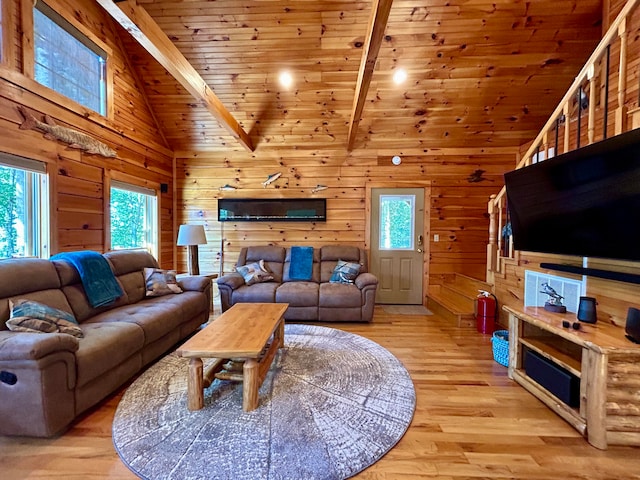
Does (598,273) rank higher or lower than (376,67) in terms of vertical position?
lower

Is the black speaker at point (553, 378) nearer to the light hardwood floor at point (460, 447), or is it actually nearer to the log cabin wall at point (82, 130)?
the light hardwood floor at point (460, 447)

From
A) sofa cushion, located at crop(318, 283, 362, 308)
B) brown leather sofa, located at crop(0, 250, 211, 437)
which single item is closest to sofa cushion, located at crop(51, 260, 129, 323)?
brown leather sofa, located at crop(0, 250, 211, 437)

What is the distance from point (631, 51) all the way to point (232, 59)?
14.1 feet

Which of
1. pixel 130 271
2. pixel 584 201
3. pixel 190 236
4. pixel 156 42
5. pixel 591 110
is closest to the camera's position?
pixel 584 201

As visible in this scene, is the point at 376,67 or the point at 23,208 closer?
the point at 23,208

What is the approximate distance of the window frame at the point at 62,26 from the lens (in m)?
2.44

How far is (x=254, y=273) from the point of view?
4121 mm

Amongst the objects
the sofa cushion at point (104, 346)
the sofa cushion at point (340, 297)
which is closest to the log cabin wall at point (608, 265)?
the sofa cushion at point (340, 297)

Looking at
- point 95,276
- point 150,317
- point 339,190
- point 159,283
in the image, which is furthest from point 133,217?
point 339,190

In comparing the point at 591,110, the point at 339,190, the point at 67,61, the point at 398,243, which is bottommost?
the point at 398,243

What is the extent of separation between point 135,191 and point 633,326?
16.9 ft

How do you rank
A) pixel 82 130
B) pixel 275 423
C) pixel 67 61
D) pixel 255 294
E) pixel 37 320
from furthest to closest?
pixel 255 294 → pixel 82 130 → pixel 67 61 → pixel 37 320 → pixel 275 423

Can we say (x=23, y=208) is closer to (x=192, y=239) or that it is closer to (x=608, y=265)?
(x=192, y=239)

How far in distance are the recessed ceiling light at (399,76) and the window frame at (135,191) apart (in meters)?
3.79
